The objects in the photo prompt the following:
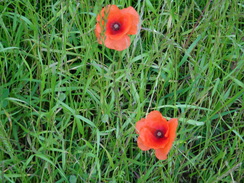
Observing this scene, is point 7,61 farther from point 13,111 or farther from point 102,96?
point 102,96

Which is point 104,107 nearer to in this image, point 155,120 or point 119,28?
point 155,120

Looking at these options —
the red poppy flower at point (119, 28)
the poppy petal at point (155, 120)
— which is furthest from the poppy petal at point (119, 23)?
the poppy petal at point (155, 120)

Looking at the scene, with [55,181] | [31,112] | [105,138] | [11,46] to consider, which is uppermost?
[11,46]

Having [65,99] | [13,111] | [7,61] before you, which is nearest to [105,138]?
[65,99]

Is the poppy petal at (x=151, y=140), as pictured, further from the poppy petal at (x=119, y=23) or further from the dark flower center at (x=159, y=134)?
the poppy petal at (x=119, y=23)

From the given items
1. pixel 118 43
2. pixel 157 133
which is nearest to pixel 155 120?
pixel 157 133

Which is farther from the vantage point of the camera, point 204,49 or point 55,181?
point 204,49
